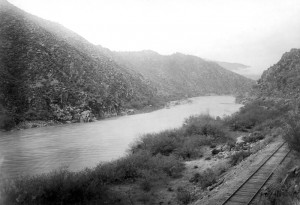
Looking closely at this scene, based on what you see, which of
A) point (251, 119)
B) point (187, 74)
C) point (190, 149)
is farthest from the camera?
point (187, 74)

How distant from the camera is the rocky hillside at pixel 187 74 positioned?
A: 11625cm

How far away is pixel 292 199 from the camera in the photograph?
8.78 m

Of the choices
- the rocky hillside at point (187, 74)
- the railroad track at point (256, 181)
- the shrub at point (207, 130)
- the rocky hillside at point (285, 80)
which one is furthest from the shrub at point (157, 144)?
the rocky hillside at point (187, 74)

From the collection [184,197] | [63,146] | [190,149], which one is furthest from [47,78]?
[184,197]

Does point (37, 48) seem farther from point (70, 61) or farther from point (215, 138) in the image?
point (215, 138)

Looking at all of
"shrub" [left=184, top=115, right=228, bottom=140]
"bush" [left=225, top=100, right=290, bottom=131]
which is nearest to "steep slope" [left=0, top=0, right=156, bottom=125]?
"shrub" [left=184, top=115, right=228, bottom=140]

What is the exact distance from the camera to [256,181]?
13.2 meters

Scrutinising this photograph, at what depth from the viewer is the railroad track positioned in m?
11.3

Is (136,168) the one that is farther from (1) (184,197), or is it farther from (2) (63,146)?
(2) (63,146)

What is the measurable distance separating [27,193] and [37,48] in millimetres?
41255

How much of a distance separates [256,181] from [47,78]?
128 feet

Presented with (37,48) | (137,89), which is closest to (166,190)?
(37,48)

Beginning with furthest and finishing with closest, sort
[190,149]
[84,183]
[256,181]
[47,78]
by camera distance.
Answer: [47,78], [190,149], [84,183], [256,181]

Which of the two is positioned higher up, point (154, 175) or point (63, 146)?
point (154, 175)
